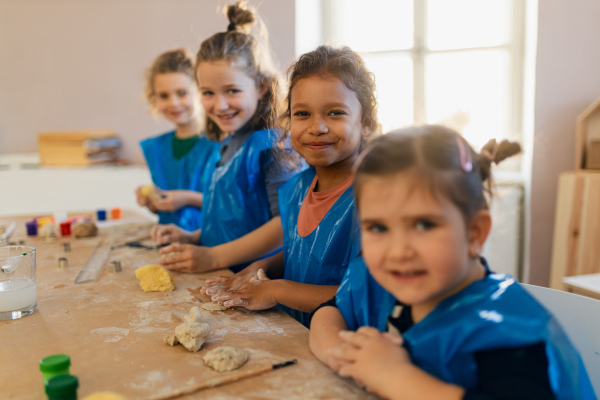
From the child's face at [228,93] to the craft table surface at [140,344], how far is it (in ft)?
2.18

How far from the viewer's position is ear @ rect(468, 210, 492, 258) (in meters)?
0.70

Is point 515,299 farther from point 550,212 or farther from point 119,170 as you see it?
point 119,170

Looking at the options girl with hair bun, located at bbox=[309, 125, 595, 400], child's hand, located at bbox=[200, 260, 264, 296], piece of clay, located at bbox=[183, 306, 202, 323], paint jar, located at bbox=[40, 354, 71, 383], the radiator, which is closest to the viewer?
girl with hair bun, located at bbox=[309, 125, 595, 400]

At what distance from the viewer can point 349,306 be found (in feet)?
2.93

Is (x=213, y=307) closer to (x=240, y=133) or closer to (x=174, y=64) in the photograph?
(x=240, y=133)

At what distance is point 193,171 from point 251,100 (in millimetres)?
746

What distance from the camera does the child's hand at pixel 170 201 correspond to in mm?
2186

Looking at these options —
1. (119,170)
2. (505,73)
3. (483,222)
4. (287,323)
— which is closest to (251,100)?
(287,323)

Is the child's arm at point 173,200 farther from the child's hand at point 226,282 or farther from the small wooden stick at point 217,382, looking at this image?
the small wooden stick at point 217,382

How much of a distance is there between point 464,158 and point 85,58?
346cm

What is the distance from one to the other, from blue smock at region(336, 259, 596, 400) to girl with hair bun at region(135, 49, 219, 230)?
5.38ft

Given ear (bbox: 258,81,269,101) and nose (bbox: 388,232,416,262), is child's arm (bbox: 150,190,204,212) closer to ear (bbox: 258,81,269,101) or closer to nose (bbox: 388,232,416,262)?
ear (bbox: 258,81,269,101)

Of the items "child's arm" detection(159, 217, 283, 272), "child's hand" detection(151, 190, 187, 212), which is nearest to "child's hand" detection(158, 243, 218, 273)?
"child's arm" detection(159, 217, 283, 272)

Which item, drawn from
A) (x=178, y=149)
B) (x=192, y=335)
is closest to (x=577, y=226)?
(x=178, y=149)
